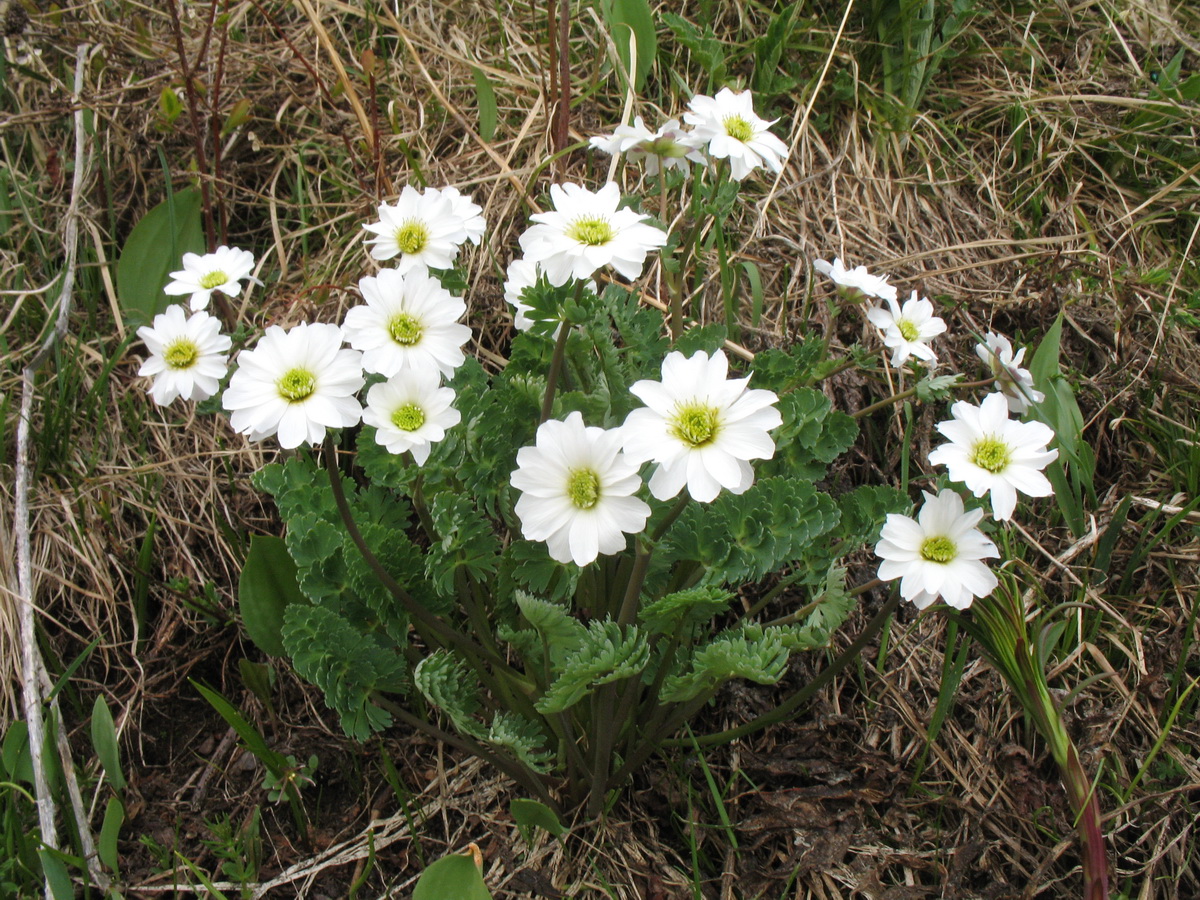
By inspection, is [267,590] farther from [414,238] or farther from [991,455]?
[991,455]

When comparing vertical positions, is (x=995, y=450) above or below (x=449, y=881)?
above

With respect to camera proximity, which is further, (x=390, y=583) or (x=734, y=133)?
(x=734, y=133)

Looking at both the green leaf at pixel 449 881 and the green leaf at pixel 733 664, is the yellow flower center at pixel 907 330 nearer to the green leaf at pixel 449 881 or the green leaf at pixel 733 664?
the green leaf at pixel 733 664

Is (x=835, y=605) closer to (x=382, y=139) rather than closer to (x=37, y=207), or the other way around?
(x=382, y=139)

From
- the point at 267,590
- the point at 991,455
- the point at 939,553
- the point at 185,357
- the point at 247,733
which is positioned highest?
the point at 185,357

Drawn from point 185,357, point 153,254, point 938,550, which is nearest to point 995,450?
point 938,550

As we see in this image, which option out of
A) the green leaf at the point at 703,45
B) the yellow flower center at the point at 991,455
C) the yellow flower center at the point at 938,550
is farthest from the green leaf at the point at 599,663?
the green leaf at the point at 703,45
